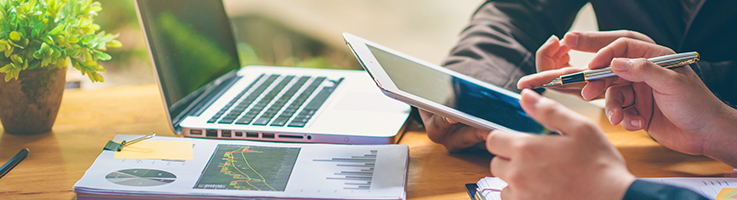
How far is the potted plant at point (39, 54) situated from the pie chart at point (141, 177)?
0.26 m

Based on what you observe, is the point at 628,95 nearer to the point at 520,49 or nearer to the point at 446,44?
the point at 520,49

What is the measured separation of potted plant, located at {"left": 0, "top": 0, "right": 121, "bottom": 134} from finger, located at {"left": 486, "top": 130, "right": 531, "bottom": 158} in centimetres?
65

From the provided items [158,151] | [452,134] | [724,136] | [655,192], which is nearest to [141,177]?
[158,151]

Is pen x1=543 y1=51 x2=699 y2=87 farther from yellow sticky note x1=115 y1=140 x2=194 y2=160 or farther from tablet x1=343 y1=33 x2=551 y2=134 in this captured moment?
yellow sticky note x1=115 y1=140 x2=194 y2=160

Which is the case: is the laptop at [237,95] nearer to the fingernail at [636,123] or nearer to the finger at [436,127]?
the finger at [436,127]

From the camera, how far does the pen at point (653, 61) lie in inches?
23.5

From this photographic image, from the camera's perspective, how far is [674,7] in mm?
890

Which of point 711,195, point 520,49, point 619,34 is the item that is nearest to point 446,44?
point 520,49

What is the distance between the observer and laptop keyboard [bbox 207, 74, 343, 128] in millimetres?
736

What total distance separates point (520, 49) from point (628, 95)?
0.78 feet

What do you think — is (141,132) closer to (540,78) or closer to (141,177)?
(141,177)

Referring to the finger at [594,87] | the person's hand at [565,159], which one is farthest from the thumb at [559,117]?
the finger at [594,87]

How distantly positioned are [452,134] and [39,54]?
634mm

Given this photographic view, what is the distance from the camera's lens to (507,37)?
37.1 inches
